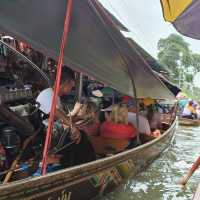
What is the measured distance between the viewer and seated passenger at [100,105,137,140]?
18.4ft

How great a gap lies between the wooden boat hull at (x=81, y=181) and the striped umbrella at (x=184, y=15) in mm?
1656

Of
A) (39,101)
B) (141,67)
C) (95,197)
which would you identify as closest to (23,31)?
(39,101)

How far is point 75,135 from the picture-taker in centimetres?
420

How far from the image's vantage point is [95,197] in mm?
4387

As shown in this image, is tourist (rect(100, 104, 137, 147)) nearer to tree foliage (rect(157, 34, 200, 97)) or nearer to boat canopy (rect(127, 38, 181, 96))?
boat canopy (rect(127, 38, 181, 96))

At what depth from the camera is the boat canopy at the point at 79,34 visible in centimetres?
376

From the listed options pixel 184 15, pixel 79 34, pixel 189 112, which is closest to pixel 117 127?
pixel 79 34

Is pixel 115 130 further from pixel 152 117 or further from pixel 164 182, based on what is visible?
pixel 152 117

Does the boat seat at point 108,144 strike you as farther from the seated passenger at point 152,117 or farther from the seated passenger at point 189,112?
the seated passenger at point 189,112

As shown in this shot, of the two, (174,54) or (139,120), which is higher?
(174,54)

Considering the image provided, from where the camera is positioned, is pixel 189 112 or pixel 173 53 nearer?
pixel 189 112

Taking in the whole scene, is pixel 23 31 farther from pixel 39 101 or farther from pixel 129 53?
pixel 129 53

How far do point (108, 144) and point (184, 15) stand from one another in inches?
96.6

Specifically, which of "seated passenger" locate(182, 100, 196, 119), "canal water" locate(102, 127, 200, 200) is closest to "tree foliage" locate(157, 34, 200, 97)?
"seated passenger" locate(182, 100, 196, 119)
